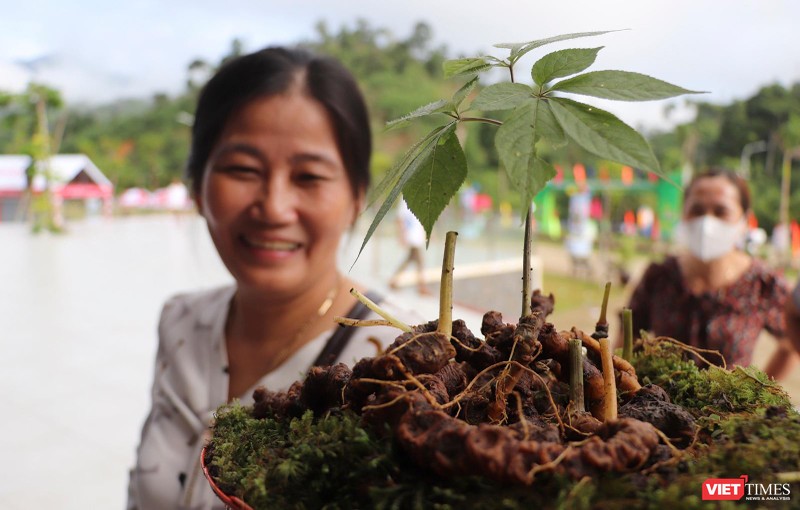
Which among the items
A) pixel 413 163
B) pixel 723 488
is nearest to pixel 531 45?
pixel 413 163

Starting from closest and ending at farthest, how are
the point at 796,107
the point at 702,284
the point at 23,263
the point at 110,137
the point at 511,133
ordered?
the point at 511,133 < the point at 702,284 < the point at 23,263 < the point at 796,107 < the point at 110,137

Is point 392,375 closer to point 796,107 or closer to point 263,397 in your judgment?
point 263,397

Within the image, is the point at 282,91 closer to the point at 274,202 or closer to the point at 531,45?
the point at 274,202

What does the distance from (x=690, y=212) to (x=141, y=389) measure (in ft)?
12.4

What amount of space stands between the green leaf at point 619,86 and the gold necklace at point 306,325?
3.03ft

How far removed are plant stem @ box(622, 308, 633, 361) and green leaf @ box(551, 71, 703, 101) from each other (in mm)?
257

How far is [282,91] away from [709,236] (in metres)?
1.53

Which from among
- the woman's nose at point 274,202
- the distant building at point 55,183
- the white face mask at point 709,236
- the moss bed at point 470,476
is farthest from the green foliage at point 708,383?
the distant building at point 55,183

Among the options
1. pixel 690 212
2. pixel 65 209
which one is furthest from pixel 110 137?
pixel 690 212

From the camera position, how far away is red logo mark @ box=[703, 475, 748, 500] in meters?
0.40

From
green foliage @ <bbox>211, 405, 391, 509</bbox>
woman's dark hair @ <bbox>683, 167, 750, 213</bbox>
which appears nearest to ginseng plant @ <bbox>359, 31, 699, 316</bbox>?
green foliage @ <bbox>211, 405, 391, 509</bbox>

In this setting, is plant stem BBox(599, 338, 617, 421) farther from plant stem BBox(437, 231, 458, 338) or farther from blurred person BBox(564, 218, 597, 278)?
blurred person BBox(564, 218, 597, 278)

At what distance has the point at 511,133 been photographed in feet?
1.52

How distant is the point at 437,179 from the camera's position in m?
0.54
